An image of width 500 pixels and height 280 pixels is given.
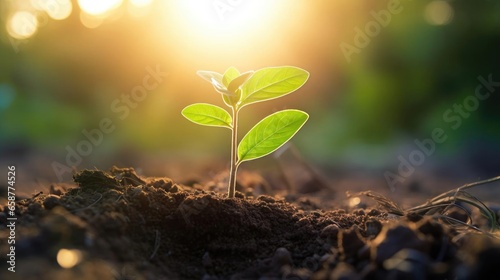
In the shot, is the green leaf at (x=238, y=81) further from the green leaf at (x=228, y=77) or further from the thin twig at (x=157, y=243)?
the thin twig at (x=157, y=243)

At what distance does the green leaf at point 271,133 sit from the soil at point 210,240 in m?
0.22

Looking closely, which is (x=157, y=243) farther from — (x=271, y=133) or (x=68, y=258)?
(x=271, y=133)

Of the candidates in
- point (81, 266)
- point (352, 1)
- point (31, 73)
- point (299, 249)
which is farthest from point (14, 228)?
point (31, 73)

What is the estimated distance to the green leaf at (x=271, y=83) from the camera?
187 centimetres

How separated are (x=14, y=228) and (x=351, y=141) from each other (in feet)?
18.5

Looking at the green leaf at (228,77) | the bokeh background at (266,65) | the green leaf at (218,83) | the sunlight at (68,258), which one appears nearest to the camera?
the sunlight at (68,258)

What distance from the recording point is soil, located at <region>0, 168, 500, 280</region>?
1.30 meters

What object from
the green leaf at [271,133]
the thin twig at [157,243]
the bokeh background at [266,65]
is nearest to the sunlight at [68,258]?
the thin twig at [157,243]

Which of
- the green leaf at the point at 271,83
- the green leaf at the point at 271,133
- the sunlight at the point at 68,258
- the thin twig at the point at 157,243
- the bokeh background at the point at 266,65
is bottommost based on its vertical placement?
the sunlight at the point at 68,258

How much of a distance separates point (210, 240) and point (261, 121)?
0.51 meters

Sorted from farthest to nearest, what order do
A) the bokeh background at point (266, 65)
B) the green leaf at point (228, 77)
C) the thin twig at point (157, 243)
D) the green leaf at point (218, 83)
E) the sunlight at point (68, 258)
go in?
1. the bokeh background at point (266, 65)
2. the green leaf at point (228, 77)
3. the green leaf at point (218, 83)
4. the thin twig at point (157, 243)
5. the sunlight at point (68, 258)

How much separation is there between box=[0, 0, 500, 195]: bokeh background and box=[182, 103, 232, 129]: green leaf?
386 centimetres

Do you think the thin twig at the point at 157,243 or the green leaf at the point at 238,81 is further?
the green leaf at the point at 238,81

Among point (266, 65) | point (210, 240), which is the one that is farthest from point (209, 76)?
point (266, 65)
